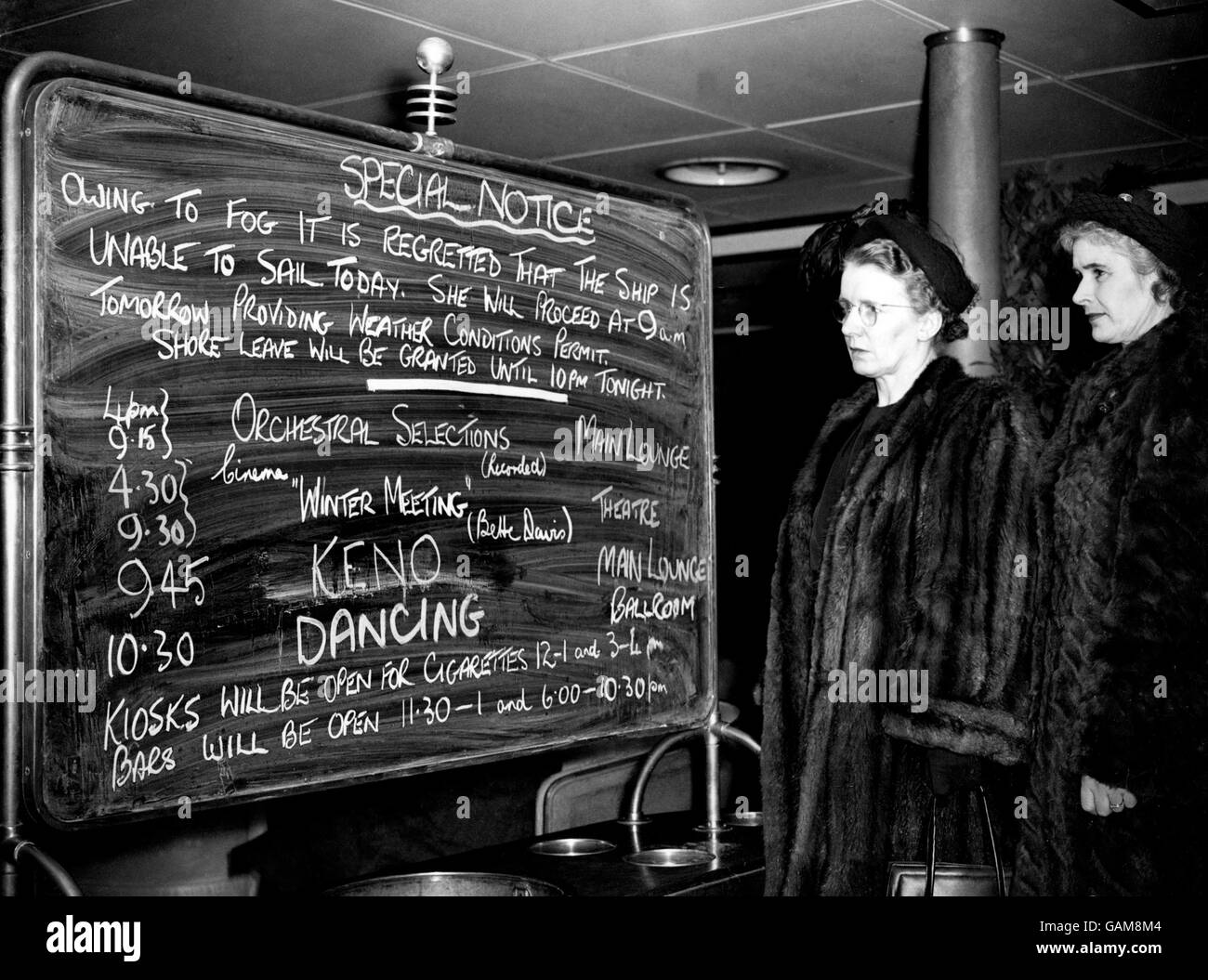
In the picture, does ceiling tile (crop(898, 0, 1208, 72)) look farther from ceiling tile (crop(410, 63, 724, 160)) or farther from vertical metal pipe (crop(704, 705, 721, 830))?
vertical metal pipe (crop(704, 705, 721, 830))

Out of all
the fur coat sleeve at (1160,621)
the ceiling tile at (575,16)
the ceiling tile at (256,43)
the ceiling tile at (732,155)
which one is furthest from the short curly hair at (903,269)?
the ceiling tile at (732,155)

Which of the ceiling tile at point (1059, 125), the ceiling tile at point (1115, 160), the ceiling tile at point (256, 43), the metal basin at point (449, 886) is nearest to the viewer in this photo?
the metal basin at point (449, 886)

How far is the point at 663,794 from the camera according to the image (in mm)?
3531

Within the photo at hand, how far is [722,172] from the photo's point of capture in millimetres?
5352

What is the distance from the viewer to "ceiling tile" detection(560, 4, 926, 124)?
11.6ft

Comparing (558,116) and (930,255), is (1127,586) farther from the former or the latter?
(558,116)

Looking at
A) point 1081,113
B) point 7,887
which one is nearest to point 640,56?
point 1081,113

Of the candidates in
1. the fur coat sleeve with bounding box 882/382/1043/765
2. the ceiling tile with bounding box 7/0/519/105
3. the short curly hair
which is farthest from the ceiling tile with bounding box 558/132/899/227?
the fur coat sleeve with bounding box 882/382/1043/765

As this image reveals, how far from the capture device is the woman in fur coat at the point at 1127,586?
2045 mm

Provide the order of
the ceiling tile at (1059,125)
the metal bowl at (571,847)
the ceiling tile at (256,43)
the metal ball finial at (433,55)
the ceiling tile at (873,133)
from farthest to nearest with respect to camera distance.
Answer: the ceiling tile at (873,133)
the ceiling tile at (1059,125)
the ceiling tile at (256,43)
the metal bowl at (571,847)
the metal ball finial at (433,55)

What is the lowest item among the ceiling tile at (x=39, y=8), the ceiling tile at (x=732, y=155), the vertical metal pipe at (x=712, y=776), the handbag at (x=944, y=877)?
the handbag at (x=944, y=877)

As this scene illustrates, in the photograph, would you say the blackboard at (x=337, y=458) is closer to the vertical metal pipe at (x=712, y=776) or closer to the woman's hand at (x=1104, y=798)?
the vertical metal pipe at (x=712, y=776)

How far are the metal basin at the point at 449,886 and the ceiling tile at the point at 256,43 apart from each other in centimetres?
201

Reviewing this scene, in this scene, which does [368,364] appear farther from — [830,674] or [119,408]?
[830,674]
